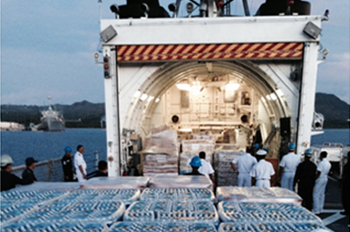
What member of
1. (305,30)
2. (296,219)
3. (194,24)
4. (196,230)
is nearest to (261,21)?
(305,30)

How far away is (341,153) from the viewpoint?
8.71 m

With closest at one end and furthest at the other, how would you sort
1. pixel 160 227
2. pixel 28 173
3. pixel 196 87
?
1. pixel 160 227
2. pixel 28 173
3. pixel 196 87

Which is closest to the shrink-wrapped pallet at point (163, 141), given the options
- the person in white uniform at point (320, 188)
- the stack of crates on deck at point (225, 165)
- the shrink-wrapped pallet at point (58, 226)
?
the stack of crates on deck at point (225, 165)

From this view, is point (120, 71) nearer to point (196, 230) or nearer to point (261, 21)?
point (261, 21)

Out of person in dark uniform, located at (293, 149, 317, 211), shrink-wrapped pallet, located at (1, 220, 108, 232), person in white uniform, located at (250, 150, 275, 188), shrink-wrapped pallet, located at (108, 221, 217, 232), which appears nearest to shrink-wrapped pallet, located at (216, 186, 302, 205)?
shrink-wrapped pallet, located at (108, 221, 217, 232)

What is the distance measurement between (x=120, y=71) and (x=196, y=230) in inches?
191

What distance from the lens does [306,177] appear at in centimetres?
494

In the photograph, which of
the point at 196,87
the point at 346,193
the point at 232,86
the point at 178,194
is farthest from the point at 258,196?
the point at 196,87

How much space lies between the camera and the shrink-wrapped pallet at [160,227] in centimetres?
170

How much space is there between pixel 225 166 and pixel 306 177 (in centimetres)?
215

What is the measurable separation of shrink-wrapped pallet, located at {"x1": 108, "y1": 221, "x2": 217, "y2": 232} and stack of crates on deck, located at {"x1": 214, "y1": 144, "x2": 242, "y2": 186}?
486 cm

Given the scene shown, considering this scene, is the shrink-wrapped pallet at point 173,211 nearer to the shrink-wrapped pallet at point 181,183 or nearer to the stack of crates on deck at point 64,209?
the stack of crates on deck at point 64,209

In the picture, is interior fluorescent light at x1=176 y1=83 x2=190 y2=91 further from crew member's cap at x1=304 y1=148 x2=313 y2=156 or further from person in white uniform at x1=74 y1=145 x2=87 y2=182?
crew member's cap at x1=304 y1=148 x2=313 y2=156

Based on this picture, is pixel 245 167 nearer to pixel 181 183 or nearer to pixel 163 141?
pixel 163 141
